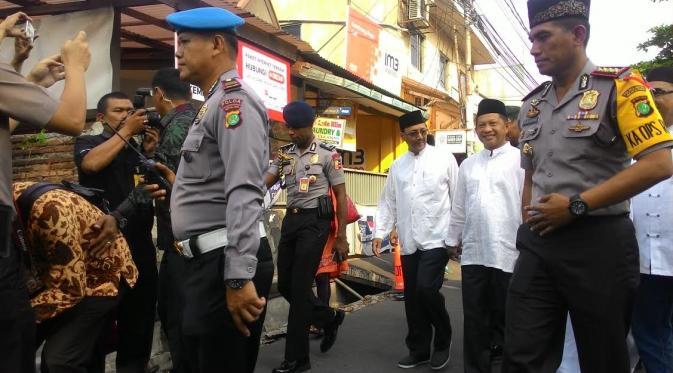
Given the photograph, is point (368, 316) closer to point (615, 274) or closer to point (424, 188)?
point (424, 188)

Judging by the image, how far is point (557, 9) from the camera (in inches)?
109

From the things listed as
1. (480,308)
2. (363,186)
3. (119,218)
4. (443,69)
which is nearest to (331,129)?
(363,186)

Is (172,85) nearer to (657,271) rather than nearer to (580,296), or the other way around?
(580,296)

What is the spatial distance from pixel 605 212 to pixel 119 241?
2.38 m

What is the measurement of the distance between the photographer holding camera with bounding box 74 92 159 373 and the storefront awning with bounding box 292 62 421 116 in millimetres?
6813

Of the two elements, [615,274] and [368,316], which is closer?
[615,274]

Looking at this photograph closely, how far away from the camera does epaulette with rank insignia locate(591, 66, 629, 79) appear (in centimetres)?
266

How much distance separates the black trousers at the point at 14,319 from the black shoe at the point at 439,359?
350cm

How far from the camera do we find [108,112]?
163 inches

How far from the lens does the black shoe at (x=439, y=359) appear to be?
16.7 feet

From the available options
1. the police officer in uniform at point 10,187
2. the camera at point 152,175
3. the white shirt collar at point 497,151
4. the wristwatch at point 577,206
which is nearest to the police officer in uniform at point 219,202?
the police officer in uniform at point 10,187

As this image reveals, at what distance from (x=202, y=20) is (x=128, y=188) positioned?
6.21ft

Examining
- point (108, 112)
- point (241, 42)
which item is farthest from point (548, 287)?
point (241, 42)

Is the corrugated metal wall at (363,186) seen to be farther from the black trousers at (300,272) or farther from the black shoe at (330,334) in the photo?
the black trousers at (300,272)
